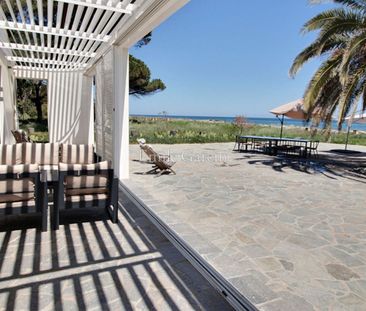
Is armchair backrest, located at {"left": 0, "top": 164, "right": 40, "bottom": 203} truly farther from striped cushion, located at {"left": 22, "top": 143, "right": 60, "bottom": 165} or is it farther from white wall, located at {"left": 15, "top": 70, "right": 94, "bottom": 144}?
white wall, located at {"left": 15, "top": 70, "right": 94, "bottom": 144}

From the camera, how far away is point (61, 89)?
10.8 metres

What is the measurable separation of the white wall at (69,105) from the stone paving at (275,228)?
4204mm

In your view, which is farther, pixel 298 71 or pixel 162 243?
pixel 298 71

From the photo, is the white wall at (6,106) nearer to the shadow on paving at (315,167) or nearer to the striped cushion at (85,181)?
the striped cushion at (85,181)

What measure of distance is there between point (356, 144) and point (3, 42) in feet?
67.8

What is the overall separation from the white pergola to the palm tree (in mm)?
4894

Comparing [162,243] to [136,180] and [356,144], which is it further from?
[356,144]

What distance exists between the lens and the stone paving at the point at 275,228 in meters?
2.53

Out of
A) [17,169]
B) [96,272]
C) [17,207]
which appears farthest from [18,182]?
[96,272]

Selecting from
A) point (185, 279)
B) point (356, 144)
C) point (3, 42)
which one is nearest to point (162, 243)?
point (185, 279)

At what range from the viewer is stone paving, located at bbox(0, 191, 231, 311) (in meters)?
2.27

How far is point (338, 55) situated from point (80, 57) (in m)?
7.11

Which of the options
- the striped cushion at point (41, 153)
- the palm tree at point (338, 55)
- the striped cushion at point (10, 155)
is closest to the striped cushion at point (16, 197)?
the striped cushion at point (10, 155)

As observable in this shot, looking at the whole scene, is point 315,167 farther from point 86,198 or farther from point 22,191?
point 22,191
